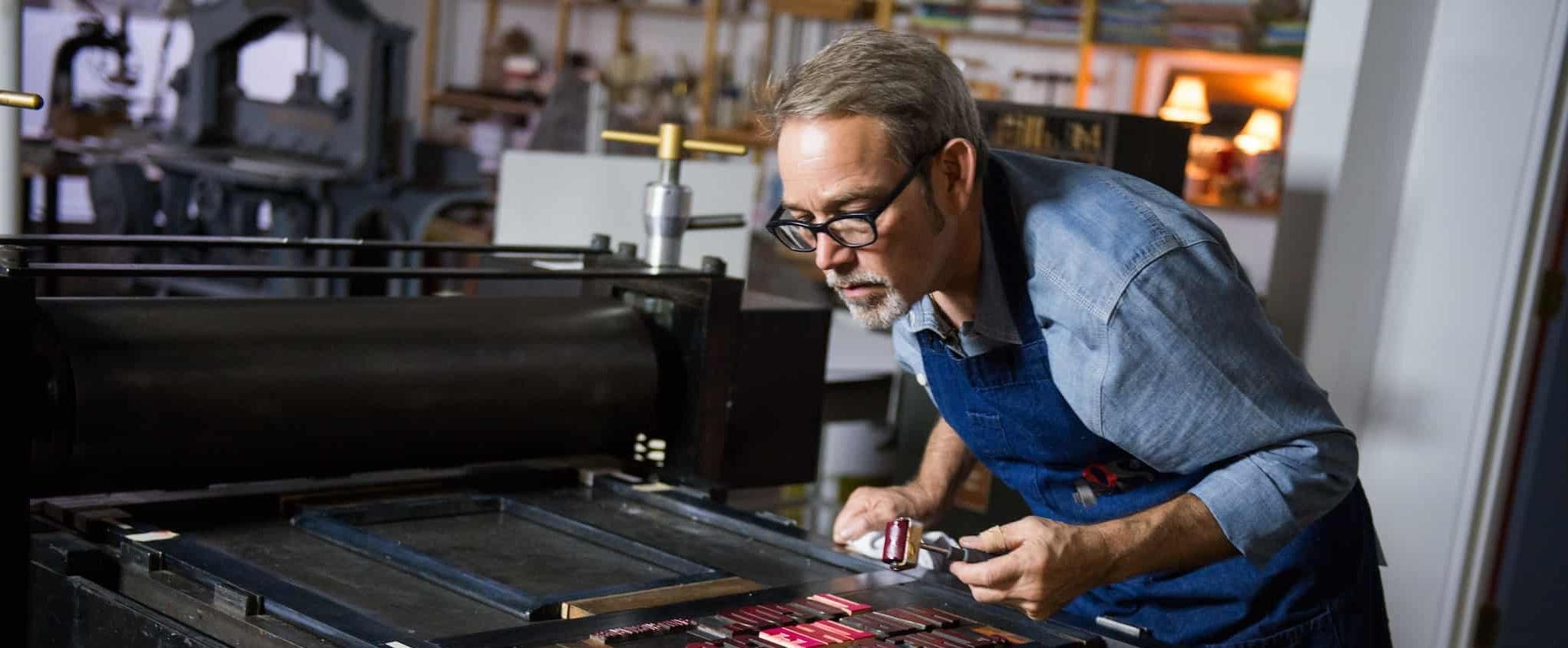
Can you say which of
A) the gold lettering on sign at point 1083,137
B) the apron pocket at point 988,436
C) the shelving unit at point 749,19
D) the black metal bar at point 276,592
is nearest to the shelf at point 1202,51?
the shelving unit at point 749,19

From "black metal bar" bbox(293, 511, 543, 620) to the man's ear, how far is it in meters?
0.46

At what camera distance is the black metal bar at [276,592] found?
1.00 meters

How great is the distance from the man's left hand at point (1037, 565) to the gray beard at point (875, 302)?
0.22 m

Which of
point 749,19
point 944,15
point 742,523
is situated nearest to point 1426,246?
point 742,523

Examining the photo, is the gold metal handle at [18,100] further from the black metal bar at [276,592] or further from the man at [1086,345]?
the man at [1086,345]

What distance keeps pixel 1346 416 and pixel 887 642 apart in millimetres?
1444

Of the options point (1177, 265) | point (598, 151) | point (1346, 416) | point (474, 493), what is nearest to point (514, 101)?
point (598, 151)

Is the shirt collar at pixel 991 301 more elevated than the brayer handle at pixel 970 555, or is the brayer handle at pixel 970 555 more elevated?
the shirt collar at pixel 991 301

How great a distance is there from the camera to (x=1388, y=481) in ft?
7.52

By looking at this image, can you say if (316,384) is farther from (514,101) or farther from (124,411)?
(514,101)

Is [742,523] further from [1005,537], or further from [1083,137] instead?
[1083,137]

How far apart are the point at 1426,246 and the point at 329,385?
5.32 ft

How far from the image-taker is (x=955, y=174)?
1256 mm

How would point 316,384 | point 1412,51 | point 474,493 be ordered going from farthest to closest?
point 1412,51 → point 474,493 → point 316,384
